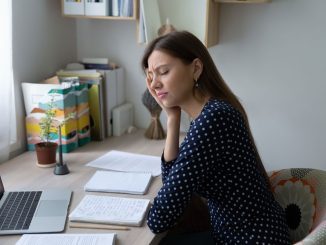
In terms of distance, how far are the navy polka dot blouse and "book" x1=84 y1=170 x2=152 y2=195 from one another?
270 mm

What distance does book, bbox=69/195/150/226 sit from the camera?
1.34 m

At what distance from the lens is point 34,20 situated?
2.09 meters

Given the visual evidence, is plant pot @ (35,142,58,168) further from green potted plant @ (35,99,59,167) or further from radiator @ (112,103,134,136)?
radiator @ (112,103,134,136)

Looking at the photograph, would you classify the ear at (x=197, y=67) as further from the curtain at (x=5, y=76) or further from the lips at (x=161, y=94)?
the curtain at (x=5, y=76)

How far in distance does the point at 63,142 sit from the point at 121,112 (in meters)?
0.45

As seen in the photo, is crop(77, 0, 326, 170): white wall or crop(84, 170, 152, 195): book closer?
crop(84, 170, 152, 195): book

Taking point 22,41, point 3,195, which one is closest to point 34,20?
point 22,41

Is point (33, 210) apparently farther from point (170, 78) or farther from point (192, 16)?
point (192, 16)

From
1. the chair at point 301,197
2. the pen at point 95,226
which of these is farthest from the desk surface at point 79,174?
the chair at point 301,197

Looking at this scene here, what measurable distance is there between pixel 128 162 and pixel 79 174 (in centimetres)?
24

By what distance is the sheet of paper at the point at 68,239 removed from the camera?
1.20 m

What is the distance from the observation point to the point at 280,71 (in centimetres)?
220

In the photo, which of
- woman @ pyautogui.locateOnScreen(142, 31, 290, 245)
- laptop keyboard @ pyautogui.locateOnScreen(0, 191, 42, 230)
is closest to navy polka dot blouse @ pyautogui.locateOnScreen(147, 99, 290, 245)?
woman @ pyautogui.locateOnScreen(142, 31, 290, 245)

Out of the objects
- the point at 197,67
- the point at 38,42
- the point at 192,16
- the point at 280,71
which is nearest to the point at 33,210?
the point at 197,67
